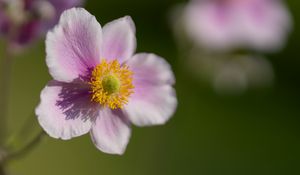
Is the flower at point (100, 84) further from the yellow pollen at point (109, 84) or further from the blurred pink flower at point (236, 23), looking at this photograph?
the blurred pink flower at point (236, 23)

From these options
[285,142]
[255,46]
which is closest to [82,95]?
[255,46]

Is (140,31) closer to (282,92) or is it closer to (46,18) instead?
(282,92)

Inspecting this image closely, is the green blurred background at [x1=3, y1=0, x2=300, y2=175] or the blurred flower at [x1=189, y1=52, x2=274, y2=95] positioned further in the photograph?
the green blurred background at [x1=3, y1=0, x2=300, y2=175]

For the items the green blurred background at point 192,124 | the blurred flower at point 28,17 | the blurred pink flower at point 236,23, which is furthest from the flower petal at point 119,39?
the green blurred background at point 192,124

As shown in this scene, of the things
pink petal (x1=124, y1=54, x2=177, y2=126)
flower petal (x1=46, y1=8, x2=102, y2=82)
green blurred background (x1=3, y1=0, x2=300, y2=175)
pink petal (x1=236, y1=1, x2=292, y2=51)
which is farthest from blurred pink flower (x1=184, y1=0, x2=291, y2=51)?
flower petal (x1=46, y1=8, x2=102, y2=82)

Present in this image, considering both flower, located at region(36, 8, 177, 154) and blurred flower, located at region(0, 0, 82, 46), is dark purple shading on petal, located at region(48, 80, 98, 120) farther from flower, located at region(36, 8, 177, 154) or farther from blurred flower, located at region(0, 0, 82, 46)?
blurred flower, located at region(0, 0, 82, 46)
